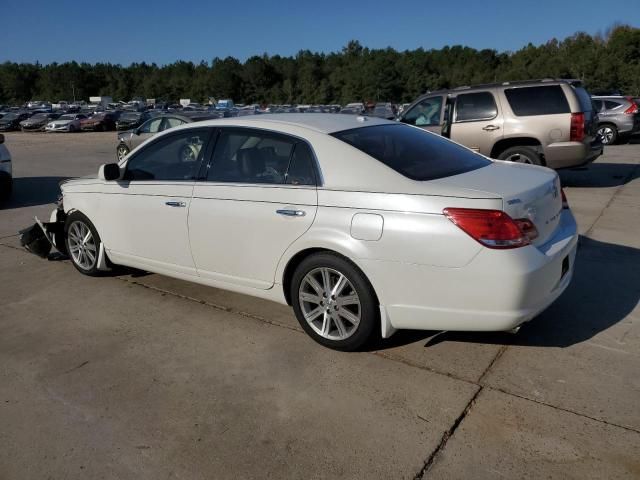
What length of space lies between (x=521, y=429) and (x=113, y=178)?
380 cm

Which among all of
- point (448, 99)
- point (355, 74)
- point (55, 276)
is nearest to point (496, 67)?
point (355, 74)

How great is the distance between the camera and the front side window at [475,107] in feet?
31.0

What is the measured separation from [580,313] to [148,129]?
43.5ft

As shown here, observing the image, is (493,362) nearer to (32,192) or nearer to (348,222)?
(348,222)

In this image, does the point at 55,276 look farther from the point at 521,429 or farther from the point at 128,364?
the point at 521,429

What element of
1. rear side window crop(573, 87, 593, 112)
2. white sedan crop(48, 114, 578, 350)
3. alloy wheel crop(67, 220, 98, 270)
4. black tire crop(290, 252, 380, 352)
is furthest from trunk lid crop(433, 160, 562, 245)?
rear side window crop(573, 87, 593, 112)

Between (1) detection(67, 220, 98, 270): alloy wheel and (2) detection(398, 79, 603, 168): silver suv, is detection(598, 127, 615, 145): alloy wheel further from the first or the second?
(1) detection(67, 220, 98, 270): alloy wheel

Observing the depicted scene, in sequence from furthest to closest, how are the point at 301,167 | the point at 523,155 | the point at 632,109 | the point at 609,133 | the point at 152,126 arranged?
the point at 609,133, the point at 632,109, the point at 152,126, the point at 523,155, the point at 301,167

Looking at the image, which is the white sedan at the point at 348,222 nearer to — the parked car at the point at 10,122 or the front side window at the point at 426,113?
the front side window at the point at 426,113

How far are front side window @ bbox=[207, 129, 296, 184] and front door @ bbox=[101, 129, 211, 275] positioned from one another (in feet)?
0.71

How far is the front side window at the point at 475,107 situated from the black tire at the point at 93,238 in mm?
6759

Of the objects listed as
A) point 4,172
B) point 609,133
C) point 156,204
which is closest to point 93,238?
point 156,204

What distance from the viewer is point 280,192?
12.5ft

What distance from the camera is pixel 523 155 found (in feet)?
30.3
